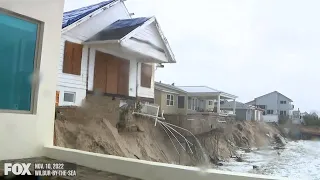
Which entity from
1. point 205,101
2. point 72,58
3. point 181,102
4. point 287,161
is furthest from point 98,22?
point 205,101

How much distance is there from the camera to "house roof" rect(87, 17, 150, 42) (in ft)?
25.4

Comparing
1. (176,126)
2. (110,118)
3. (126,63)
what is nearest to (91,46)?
(126,63)

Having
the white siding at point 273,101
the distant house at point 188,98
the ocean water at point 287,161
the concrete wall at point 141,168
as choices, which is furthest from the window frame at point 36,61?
the distant house at point 188,98

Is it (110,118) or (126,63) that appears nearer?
(110,118)

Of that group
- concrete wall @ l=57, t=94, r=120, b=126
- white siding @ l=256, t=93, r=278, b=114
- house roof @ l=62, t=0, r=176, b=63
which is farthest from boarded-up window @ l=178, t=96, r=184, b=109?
concrete wall @ l=57, t=94, r=120, b=126

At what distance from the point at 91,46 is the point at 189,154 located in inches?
205

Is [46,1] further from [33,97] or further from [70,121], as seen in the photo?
[70,121]

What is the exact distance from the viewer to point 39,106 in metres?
3.08

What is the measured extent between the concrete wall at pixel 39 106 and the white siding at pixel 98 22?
4013 mm

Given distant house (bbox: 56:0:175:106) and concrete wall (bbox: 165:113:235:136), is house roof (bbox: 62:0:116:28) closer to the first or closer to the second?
distant house (bbox: 56:0:175:106)

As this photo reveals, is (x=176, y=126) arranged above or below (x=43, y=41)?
below

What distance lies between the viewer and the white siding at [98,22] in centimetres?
742

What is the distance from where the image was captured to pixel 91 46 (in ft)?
25.3

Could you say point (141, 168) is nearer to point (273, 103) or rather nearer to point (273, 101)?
point (273, 103)
